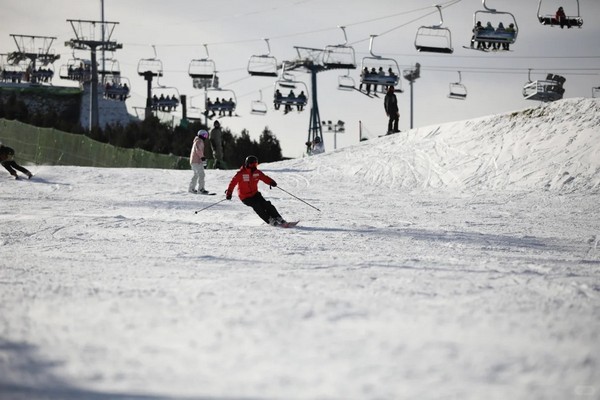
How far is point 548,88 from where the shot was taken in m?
32.8

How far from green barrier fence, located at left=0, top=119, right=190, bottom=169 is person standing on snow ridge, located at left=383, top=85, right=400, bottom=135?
950 cm

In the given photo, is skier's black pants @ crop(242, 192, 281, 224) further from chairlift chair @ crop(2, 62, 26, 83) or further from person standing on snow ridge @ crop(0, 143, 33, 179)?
chairlift chair @ crop(2, 62, 26, 83)

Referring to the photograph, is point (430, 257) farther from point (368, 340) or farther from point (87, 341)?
point (87, 341)

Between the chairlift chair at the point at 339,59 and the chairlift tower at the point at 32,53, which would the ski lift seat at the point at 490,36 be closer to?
the chairlift chair at the point at 339,59

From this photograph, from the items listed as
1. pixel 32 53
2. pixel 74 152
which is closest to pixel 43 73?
pixel 32 53

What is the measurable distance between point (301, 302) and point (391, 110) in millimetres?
20021

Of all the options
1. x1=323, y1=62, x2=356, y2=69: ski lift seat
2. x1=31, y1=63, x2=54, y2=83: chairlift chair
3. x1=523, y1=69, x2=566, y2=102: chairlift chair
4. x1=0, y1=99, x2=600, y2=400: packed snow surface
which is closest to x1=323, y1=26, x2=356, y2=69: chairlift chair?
x1=323, y1=62, x2=356, y2=69: ski lift seat

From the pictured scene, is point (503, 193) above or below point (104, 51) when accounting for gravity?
below

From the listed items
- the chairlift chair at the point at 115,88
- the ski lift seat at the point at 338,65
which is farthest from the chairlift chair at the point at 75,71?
the ski lift seat at the point at 338,65

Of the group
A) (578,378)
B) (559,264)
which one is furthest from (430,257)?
(578,378)

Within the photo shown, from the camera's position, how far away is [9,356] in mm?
3801

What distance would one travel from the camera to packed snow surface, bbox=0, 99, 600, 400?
345 centimetres

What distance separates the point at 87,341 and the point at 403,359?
178cm

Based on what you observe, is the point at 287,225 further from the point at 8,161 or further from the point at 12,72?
the point at 12,72
